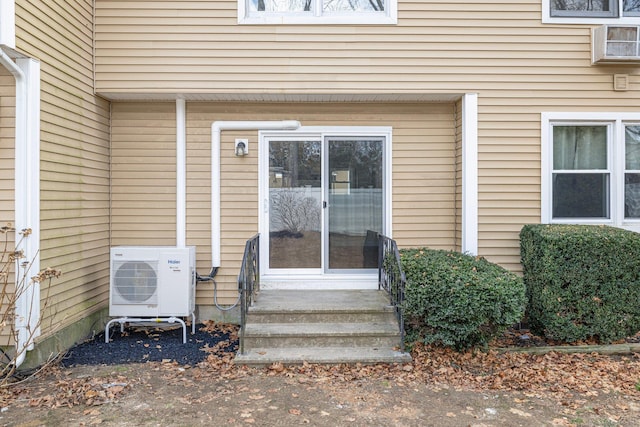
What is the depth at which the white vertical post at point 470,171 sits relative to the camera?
546cm

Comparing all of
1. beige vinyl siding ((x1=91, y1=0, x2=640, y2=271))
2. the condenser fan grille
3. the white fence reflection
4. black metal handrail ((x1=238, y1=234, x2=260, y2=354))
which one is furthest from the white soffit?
the condenser fan grille

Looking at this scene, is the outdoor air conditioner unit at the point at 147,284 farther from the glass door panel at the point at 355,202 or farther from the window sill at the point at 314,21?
the window sill at the point at 314,21

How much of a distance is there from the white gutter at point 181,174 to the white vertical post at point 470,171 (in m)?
3.38

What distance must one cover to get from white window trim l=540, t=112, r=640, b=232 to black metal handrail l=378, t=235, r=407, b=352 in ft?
6.32

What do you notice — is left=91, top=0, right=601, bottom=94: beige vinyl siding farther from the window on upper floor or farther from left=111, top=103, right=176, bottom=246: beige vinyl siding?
left=111, top=103, right=176, bottom=246: beige vinyl siding

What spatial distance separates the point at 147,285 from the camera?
5.16 meters

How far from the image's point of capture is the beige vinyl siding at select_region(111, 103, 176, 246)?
5676 millimetres

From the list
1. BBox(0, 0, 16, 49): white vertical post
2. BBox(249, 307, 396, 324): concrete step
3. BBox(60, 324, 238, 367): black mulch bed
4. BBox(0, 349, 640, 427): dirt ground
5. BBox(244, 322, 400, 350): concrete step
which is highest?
BBox(0, 0, 16, 49): white vertical post

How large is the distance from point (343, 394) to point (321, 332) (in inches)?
35.5

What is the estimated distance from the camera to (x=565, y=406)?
3512 millimetres

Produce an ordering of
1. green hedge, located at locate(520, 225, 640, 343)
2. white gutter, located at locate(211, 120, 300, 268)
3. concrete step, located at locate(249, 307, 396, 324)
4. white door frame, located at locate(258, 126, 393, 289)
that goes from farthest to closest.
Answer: white door frame, located at locate(258, 126, 393, 289) → white gutter, located at locate(211, 120, 300, 268) → concrete step, located at locate(249, 307, 396, 324) → green hedge, located at locate(520, 225, 640, 343)

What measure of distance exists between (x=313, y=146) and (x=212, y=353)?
273 centimetres

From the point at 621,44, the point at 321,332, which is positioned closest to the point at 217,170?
the point at 321,332

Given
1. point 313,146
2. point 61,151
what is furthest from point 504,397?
point 61,151
